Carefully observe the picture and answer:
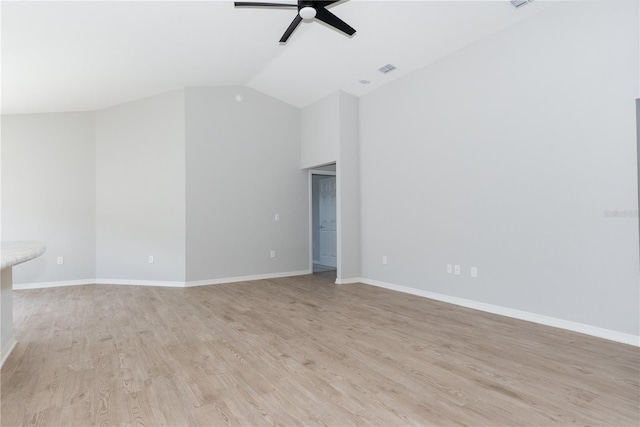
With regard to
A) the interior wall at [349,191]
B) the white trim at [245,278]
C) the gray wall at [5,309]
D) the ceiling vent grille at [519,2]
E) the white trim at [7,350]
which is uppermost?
the ceiling vent grille at [519,2]

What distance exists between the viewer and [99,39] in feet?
12.8

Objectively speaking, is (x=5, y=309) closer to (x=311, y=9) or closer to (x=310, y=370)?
(x=310, y=370)

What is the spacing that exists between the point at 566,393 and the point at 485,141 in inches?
108

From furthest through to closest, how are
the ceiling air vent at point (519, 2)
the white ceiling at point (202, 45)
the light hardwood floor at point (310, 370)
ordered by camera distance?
the white ceiling at point (202, 45) → the ceiling air vent at point (519, 2) → the light hardwood floor at point (310, 370)

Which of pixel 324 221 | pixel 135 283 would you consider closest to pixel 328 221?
pixel 324 221

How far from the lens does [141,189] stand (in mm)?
5906

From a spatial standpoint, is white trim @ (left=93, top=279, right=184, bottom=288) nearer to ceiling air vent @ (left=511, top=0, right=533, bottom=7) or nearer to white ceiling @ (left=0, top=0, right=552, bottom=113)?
white ceiling @ (left=0, top=0, right=552, bottom=113)

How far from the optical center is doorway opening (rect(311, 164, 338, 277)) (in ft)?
26.4

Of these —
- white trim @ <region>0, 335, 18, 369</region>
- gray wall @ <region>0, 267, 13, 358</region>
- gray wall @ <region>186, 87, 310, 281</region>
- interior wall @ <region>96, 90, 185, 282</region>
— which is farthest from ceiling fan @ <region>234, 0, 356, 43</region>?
white trim @ <region>0, 335, 18, 369</region>

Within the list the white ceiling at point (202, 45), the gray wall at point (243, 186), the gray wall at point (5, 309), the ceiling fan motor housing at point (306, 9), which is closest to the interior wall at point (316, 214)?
the gray wall at point (243, 186)

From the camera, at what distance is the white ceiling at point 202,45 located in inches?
141

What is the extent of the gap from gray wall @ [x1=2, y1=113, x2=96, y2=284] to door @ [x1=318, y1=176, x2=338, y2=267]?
15.0 ft

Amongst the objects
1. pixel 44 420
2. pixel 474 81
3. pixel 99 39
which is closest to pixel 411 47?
pixel 474 81

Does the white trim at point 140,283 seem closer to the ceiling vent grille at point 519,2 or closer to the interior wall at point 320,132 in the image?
the interior wall at point 320,132
